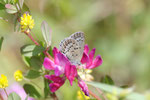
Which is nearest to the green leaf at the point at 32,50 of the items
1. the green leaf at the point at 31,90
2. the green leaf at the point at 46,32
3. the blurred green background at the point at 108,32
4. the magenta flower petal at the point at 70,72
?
the green leaf at the point at 46,32

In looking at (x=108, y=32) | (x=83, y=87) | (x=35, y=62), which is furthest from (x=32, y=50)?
(x=108, y=32)

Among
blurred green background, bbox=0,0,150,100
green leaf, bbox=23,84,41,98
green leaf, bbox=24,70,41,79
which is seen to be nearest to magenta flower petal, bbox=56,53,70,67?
green leaf, bbox=24,70,41,79

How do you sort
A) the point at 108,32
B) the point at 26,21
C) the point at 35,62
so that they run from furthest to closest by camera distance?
the point at 108,32 < the point at 35,62 < the point at 26,21

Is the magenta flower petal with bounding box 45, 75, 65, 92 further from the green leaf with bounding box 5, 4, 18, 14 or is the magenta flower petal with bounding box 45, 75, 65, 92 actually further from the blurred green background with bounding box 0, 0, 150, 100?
the blurred green background with bounding box 0, 0, 150, 100

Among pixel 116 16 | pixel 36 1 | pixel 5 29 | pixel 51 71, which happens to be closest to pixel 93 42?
pixel 116 16

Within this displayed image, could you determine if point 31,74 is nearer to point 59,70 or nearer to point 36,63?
point 36,63

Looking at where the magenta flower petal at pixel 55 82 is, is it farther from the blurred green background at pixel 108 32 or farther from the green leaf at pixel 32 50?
the blurred green background at pixel 108 32

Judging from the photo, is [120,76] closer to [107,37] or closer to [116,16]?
[107,37]
